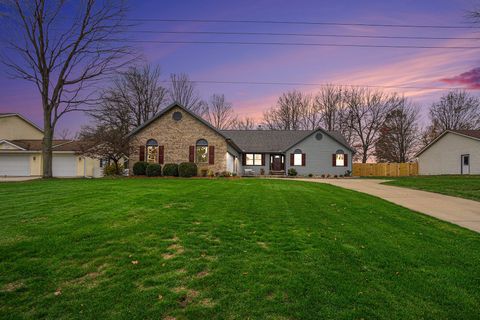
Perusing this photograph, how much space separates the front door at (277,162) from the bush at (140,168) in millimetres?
15047

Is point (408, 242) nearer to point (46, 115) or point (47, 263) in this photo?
point (47, 263)

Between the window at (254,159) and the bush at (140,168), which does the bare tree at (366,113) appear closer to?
the window at (254,159)

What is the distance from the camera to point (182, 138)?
24859 millimetres

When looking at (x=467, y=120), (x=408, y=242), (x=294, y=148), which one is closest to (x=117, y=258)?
(x=408, y=242)

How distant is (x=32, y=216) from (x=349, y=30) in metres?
16.1

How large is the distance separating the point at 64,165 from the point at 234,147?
58.6ft

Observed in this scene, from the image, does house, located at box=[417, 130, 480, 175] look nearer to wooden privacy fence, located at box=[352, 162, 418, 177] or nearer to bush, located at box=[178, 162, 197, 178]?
wooden privacy fence, located at box=[352, 162, 418, 177]

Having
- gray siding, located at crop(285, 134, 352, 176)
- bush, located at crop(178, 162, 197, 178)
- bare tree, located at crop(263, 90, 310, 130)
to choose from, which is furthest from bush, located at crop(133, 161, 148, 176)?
bare tree, located at crop(263, 90, 310, 130)

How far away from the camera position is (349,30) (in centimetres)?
1557

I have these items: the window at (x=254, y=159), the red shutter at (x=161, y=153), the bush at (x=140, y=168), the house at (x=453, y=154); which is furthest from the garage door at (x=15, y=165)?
the house at (x=453, y=154)

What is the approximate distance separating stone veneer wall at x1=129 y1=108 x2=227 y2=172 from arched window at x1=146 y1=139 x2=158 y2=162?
0.34m

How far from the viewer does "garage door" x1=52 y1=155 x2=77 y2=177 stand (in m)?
30.2

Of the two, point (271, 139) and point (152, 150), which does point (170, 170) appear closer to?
point (152, 150)

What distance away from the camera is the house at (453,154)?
2881cm
